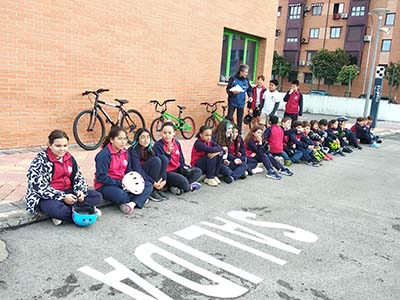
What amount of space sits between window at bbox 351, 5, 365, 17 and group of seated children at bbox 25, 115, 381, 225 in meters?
40.2

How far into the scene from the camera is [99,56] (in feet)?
27.0

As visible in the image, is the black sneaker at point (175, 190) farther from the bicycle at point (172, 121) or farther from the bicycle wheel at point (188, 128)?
the bicycle wheel at point (188, 128)

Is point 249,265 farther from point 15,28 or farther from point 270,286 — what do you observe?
point 15,28

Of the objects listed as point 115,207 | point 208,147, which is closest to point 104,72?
point 208,147

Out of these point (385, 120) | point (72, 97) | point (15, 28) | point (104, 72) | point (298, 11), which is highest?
point (298, 11)

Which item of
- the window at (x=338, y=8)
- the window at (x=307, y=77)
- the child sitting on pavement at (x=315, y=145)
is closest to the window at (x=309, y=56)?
the window at (x=307, y=77)

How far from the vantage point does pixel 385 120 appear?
26281mm

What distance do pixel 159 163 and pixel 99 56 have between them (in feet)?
12.8

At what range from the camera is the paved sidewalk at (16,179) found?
13.9 ft

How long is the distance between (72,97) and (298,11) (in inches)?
1818

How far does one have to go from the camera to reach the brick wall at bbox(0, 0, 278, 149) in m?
7.00

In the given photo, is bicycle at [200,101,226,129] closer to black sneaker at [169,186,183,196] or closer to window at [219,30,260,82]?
window at [219,30,260,82]

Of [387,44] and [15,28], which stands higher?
[387,44]

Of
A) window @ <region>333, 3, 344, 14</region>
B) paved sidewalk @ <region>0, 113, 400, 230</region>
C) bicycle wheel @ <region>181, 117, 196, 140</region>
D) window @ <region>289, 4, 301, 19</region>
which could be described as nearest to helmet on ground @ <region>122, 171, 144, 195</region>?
paved sidewalk @ <region>0, 113, 400, 230</region>
